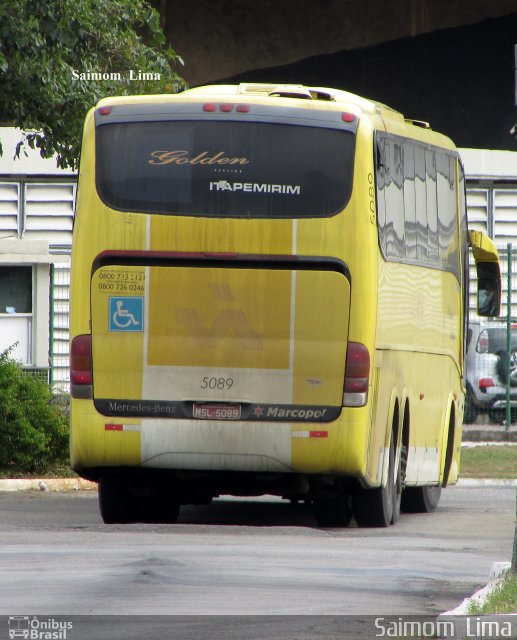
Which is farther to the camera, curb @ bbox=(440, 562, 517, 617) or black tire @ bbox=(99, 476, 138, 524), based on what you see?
black tire @ bbox=(99, 476, 138, 524)

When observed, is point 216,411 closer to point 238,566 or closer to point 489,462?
point 238,566

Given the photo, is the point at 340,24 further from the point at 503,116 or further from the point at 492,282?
the point at 492,282

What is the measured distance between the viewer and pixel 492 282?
53.8 ft

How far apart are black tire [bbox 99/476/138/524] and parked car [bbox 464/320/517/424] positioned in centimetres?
1293

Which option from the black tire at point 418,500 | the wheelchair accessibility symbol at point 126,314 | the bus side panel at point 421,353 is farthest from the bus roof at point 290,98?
the black tire at point 418,500

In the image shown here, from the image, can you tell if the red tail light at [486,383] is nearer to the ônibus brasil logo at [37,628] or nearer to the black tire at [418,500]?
the black tire at [418,500]

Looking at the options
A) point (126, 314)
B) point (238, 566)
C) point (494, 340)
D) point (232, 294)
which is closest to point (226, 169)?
point (232, 294)

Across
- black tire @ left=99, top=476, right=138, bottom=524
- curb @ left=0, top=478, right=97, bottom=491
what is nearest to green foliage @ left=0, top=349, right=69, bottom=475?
curb @ left=0, top=478, right=97, bottom=491

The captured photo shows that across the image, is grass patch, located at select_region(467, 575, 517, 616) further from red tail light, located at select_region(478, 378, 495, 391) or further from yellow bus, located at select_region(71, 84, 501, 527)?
red tail light, located at select_region(478, 378, 495, 391)

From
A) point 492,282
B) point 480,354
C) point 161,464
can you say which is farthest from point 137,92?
point 480,354

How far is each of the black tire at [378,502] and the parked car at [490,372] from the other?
39.9ft

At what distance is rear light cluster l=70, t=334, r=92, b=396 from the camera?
12359mm

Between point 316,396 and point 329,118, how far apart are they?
91.3 inches

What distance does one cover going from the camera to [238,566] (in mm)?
9695
